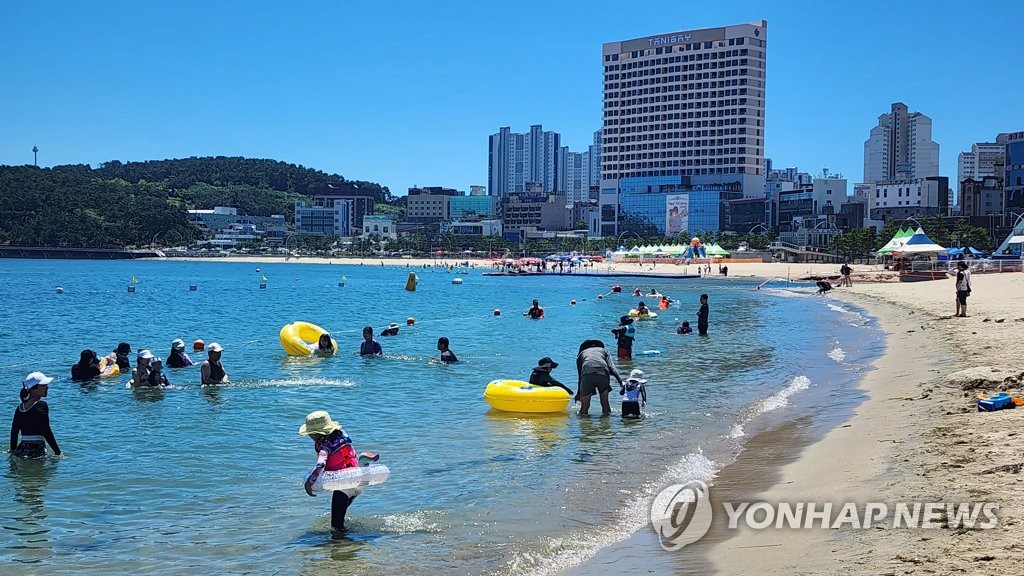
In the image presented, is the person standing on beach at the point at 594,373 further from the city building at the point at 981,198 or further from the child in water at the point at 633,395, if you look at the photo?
the city building at the point at 981,198

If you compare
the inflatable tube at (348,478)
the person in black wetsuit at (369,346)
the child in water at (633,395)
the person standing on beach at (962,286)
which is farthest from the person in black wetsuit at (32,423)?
the person standing on beach at (962,286)

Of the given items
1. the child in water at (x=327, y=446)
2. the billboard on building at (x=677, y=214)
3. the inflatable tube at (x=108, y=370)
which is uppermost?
the billboard on building at (x=677, y=214)

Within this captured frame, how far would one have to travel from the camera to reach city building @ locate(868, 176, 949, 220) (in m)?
150

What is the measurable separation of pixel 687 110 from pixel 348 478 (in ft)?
622

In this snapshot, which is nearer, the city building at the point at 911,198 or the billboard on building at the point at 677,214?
the city building at the point at 911,198

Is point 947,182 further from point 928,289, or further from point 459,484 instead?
point 459,484

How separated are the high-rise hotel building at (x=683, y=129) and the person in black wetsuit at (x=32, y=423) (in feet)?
555

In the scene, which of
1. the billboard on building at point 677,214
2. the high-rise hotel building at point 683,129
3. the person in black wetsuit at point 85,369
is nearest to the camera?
the person in black wetsuit at point 85,369

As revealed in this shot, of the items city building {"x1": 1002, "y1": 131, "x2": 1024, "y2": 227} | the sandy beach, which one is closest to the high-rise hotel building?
city building {"x1": 1002, "y1": 131, "x2": 1024, "y2": 227}

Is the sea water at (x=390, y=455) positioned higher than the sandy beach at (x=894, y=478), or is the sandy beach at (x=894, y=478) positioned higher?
the sandy beach at (x=894, y=478)

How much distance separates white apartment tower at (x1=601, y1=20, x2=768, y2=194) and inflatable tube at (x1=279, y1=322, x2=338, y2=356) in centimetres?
16417

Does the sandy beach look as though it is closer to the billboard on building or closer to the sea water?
the sea water

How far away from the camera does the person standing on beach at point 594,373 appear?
590 inches

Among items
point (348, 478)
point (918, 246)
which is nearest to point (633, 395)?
point (348, 478)
